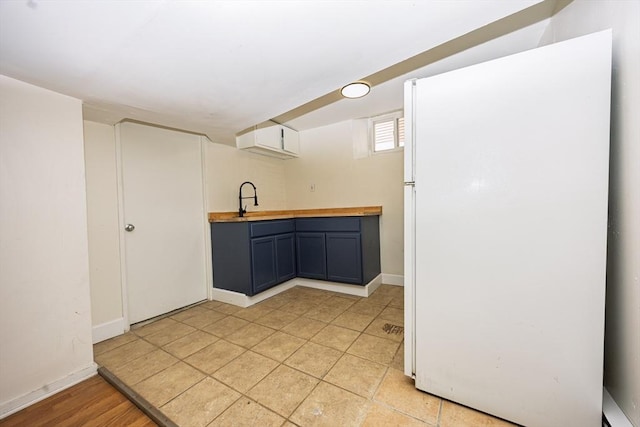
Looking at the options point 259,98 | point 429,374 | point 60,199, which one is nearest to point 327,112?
point 259,98

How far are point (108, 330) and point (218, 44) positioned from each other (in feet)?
7.84

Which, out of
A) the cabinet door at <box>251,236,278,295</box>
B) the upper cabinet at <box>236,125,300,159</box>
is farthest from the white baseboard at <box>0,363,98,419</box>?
the upper cabinet at <box>236,125,300,159</box>

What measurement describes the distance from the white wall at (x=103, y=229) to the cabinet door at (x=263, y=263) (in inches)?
45.6

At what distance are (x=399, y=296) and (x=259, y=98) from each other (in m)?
2.45

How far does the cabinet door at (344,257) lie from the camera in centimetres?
272

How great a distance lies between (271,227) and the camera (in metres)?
2.79

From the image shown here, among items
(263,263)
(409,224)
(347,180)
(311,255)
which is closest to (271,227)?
(263,263)

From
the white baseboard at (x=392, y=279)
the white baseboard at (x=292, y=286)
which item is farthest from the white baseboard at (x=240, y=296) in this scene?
the white baseboard at (x=392, y=279)

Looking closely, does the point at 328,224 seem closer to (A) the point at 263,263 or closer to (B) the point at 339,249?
(B) the point at 339,249

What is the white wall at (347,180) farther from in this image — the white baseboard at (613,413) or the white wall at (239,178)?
the white baseboard at (613,413)

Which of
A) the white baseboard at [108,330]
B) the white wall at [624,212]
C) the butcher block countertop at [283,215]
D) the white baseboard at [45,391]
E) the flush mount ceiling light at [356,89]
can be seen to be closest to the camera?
the white wall at [624,212]

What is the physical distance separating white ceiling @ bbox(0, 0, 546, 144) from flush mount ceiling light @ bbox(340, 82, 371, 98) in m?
0.55

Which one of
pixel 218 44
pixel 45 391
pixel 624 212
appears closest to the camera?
Answer: pixel 624 212

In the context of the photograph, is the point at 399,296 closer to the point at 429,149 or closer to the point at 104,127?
the point at 429,149
